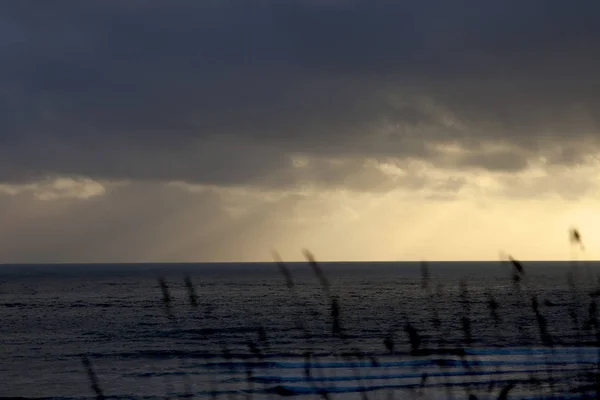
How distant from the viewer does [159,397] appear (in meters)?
25.6

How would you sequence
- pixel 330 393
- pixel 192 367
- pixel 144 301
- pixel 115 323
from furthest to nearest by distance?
pixel 144 301 < pixel 115 323 < pixel 192 367 < pixel 330 393

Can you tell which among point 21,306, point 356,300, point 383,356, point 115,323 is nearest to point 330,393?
point 383,356

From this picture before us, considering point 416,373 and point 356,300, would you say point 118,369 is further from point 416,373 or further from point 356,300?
point 356,300

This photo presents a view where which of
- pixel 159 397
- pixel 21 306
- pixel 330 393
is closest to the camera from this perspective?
pixel 330 393

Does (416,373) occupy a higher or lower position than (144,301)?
lower

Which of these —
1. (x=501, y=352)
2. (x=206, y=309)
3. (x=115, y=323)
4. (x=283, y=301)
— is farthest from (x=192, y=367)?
(x=283, y=301)

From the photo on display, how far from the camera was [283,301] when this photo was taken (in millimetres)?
81375

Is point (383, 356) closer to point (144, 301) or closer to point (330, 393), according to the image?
point (330, 393)

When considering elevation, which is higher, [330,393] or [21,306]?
[21,306]

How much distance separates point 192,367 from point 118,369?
3.56 meters

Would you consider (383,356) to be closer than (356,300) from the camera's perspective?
Yes

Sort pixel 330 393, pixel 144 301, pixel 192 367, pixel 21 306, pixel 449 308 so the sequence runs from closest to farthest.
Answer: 1. pixel 330 393
2. pixel 192 367
3. pixel 449 308
4. pixel 21 306
5. pixel 144 301

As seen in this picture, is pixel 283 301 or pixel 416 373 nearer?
pixel 416 373

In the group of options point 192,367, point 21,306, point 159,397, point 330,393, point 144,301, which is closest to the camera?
point 330,393
